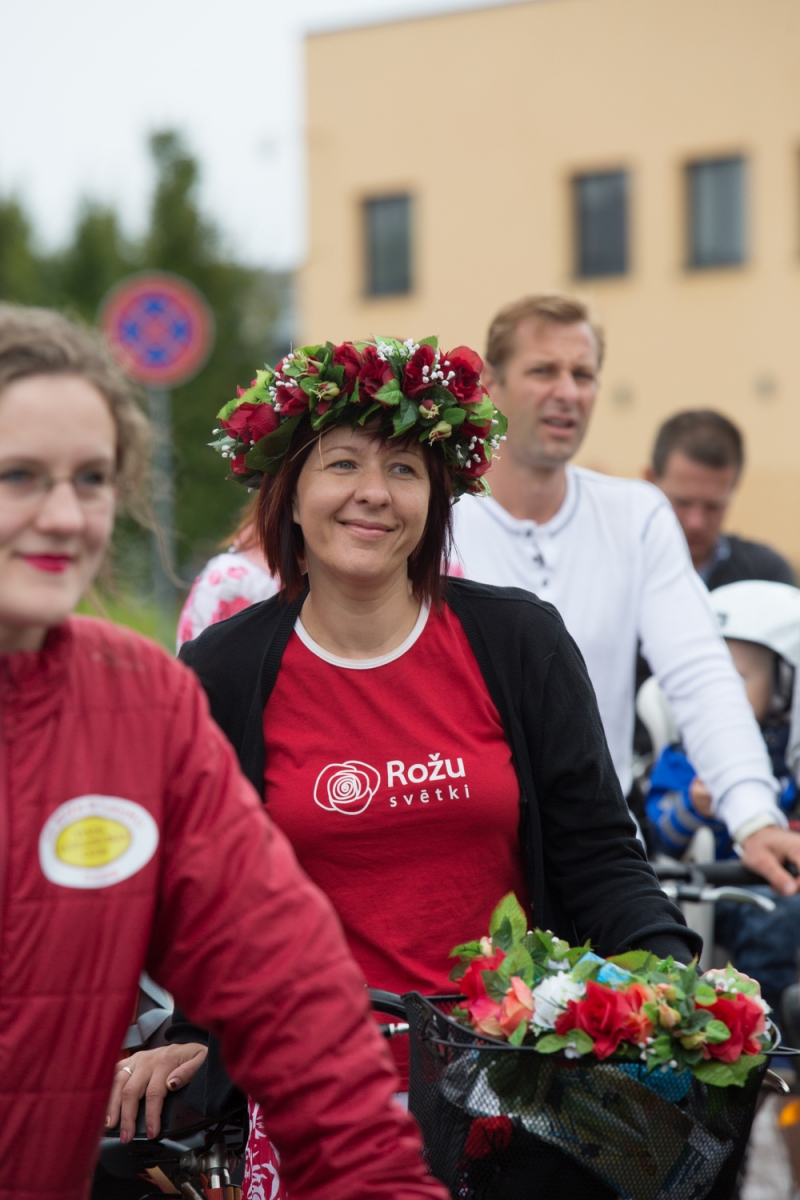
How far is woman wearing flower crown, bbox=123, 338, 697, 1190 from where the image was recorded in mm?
2893

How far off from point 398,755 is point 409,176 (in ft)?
81.7

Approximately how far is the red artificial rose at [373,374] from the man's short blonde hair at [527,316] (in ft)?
5.98

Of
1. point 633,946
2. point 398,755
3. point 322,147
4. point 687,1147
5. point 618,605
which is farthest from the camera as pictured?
point 322,147

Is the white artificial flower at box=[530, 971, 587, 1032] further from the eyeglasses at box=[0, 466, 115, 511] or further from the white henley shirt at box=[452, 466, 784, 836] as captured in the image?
the white henley shirt at box=[452, 466, 784, 836]

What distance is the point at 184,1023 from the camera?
9.50 feet

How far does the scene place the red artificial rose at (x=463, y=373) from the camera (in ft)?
10.5

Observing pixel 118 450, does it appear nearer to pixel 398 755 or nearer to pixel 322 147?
pixel 398 755

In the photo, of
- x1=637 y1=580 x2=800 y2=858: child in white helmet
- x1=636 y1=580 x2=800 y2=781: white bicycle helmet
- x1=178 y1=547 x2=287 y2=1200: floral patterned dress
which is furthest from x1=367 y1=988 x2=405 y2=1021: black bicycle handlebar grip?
x1=636 y1=580 x2=800 y2=781: white bicycle helmet

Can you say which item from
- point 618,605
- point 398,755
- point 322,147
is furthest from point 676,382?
point 398,755

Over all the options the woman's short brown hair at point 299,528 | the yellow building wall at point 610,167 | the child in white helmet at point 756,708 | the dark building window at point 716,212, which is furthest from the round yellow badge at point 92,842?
the dark building window at point 716,212

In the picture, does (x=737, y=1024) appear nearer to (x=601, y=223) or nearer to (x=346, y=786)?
→ (x=346, y=786)

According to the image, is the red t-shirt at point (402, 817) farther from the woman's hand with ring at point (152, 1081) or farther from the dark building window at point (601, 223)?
the dark building window at point (601, 223)

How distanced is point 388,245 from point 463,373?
24941 millimetres

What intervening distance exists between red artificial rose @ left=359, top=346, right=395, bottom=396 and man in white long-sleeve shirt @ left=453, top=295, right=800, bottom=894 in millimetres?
718
